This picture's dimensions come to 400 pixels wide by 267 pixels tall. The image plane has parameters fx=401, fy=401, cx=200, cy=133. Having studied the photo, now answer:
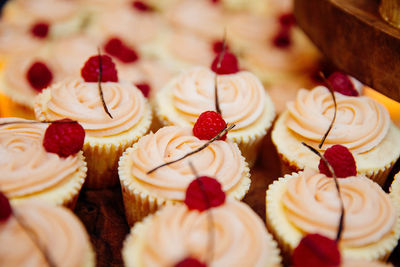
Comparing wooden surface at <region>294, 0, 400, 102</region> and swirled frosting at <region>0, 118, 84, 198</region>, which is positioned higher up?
wooden surface at <region>294, 0, 400, 102</region>

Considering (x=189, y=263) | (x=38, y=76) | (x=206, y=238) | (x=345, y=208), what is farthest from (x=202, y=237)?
(x=38, y=76)

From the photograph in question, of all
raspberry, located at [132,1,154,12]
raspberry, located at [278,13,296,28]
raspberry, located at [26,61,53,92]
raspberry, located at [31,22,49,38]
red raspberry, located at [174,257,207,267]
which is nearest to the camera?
red raspberry, located at [174,257,207,267]

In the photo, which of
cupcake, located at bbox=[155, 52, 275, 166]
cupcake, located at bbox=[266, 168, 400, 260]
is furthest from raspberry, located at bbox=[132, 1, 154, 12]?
cupcake, located at bbox=[266, 168, 400, 260]

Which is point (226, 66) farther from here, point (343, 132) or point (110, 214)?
point (110, 214)

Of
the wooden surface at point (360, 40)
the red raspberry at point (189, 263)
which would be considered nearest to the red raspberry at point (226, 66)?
the wooden surface at point (360, 40)

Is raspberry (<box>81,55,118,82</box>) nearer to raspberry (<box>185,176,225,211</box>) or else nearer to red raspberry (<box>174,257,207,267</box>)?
raspberry (<box>185,176,225,211</box>)

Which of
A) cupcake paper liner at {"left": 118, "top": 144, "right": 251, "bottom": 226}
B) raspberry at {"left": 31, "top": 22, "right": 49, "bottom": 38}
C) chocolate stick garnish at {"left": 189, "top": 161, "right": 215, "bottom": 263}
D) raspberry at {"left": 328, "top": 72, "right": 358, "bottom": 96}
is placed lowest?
cupcake paper liner at {"left": 118, "top": 144, "right": 251, "bottom": 226}

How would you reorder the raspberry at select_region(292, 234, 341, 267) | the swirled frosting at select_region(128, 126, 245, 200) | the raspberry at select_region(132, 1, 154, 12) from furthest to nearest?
the raspberry at select_region(132, 1, 154, 12) → the swirled frosting at select_region(128, 126, 245, 200) → the raspberry at select_region(292, 234, 341, 267)

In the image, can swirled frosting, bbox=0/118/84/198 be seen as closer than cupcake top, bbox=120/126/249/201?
Yes
